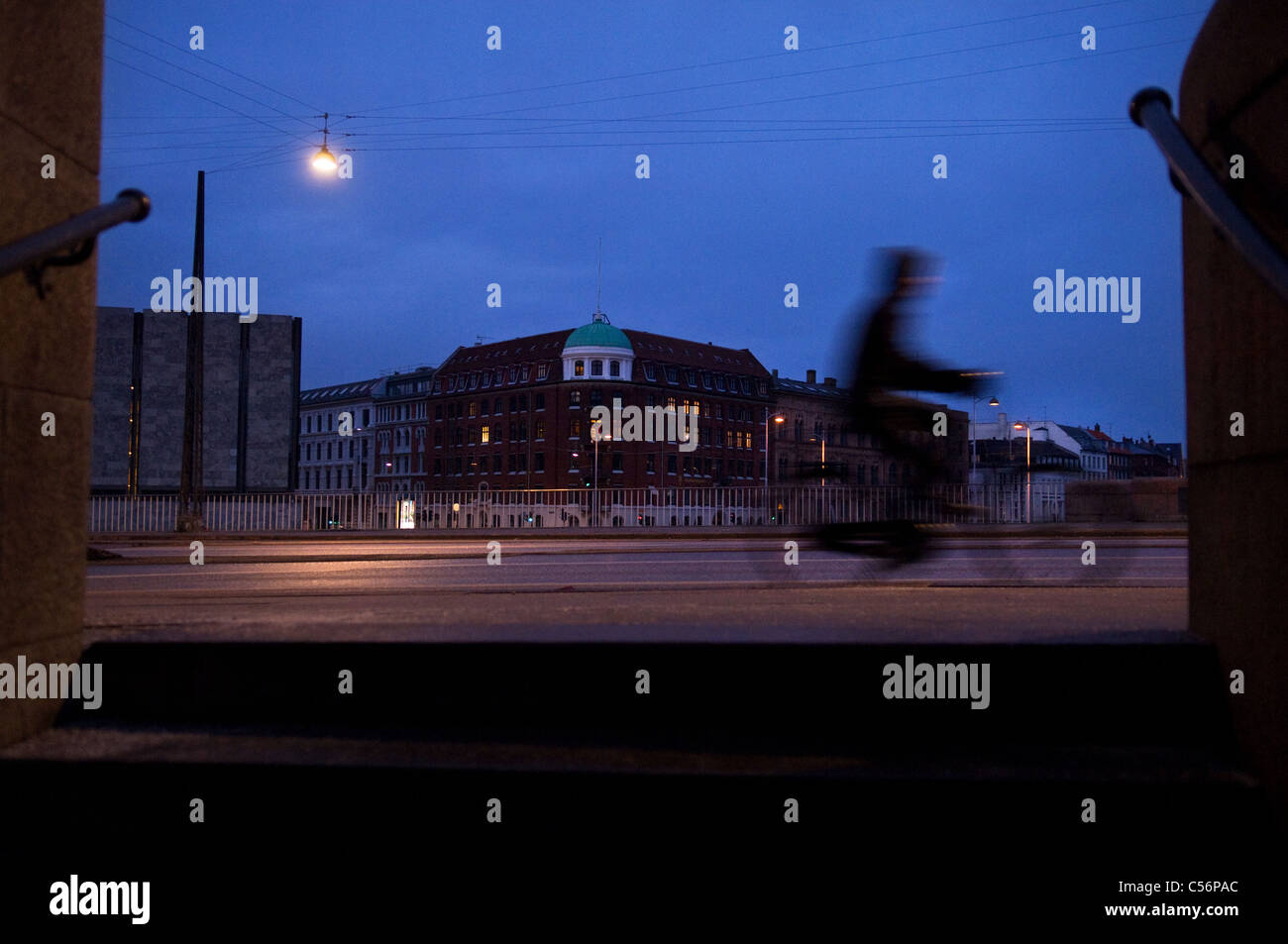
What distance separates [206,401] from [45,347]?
4628cm

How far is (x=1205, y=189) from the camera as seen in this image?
87.7 inches

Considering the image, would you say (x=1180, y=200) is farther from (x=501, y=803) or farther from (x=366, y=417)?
(x=366, y=417)

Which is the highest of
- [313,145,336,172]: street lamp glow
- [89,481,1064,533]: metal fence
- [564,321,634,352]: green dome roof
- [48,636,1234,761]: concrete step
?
[564,321,634,352]: green dome roof

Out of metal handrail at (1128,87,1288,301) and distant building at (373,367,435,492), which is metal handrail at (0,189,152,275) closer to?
metal handrail at (1128,87,1288,301)

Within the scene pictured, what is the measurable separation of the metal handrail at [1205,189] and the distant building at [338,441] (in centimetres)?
10514

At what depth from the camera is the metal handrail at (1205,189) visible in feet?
6.79

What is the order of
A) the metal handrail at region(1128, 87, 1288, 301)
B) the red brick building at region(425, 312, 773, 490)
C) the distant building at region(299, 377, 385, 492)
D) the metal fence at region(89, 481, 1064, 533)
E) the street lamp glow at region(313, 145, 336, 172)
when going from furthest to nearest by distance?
the distant building at region(299, 377, 385, 492) < the red brick building at region(425, 312, 773, 490) < the metal fence at region(89, 481, 1064, 533) < the street lamp glow at region(313, 145, 336, 172) < the metal handrail at region(1128, 87, 1288, 301)

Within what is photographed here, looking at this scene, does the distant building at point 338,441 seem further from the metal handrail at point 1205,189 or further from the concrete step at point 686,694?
the metal handrail at point 1205,189

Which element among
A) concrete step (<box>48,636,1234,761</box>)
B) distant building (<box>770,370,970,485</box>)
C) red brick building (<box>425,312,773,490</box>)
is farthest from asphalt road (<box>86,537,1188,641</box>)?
red brick building (<box>425,312,773,490</box>)

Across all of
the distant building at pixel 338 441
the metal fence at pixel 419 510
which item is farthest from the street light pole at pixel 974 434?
the distant building at pixel 338 441

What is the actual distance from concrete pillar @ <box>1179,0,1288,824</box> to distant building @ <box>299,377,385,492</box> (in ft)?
344

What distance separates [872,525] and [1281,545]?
384 centimetres

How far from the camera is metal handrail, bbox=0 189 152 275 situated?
2.37 m

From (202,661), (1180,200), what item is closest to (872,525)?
(1180,200)
